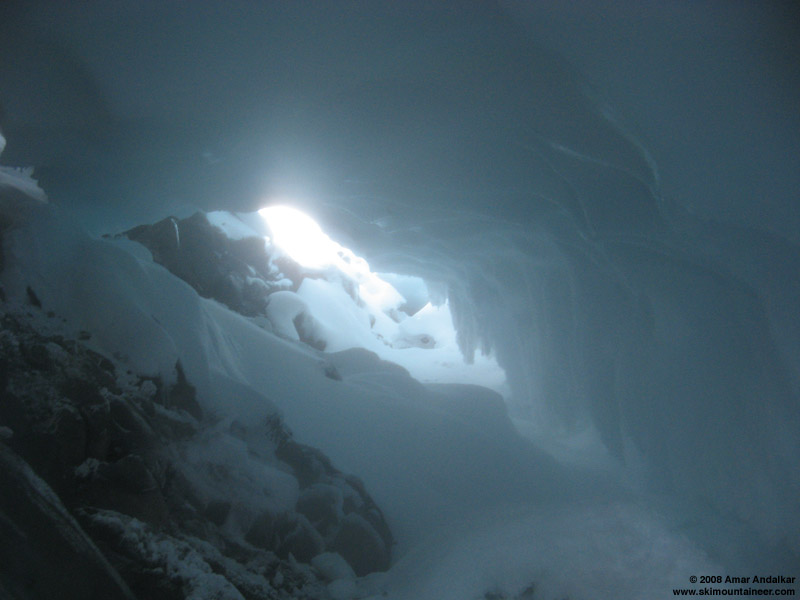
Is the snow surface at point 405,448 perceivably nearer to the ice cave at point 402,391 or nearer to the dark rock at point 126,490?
the ice cave at point 402,391

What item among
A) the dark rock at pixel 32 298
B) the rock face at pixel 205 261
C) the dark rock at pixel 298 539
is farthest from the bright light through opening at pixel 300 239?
the dark rock at pixel 298 539

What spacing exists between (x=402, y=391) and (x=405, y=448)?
1.91m

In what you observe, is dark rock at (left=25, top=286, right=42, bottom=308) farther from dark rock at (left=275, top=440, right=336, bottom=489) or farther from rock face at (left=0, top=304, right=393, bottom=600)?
dark rock at (left=275, top=440, right=336, bottom=489)

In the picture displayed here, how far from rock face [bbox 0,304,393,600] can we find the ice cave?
1.0 inches

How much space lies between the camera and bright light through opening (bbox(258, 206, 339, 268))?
63.4 feet

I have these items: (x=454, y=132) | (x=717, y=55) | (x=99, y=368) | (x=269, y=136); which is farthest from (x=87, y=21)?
(x=717, y=55)

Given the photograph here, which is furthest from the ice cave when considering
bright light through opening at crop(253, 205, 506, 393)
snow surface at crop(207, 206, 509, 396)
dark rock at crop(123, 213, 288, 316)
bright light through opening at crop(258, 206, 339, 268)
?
bright light through opening at crop(258, 206, 339, 268)

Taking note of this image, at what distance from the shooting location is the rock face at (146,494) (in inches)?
89.7

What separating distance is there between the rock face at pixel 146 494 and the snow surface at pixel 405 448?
0.26 meters

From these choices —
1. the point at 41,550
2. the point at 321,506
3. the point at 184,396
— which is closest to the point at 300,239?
the point at 184,396

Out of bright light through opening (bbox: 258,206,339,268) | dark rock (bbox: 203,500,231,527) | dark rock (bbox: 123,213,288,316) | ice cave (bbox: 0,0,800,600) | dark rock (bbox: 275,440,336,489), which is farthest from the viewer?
bright light through opening (bbox: 258,206,339,268)

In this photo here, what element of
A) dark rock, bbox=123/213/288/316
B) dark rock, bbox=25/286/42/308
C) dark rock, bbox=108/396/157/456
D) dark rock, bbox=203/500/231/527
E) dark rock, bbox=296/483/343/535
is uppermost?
dark rock, bbox=123/213/288/316

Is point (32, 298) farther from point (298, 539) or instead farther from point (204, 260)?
point (204, 260)

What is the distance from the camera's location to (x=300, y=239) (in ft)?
67.9
